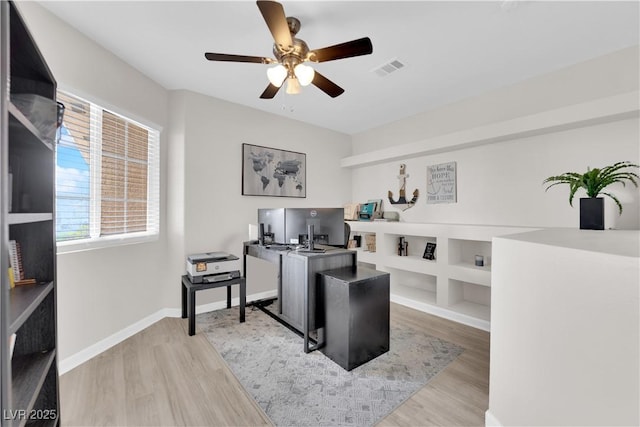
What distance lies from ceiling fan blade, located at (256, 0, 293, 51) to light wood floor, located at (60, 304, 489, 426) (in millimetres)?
2408

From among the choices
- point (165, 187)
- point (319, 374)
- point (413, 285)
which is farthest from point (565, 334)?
point (165, 187)

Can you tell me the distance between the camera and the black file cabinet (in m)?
2.10

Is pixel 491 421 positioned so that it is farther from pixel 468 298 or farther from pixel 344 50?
pixel 344 50

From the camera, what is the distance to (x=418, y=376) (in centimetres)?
202

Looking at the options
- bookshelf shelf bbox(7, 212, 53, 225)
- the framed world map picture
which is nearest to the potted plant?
the framed world map picture

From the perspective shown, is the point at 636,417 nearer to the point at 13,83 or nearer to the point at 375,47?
the point at 375,47

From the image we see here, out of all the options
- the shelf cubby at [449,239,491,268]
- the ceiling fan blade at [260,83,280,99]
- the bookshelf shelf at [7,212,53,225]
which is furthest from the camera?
the shelf cubby at [449,239,491,268]

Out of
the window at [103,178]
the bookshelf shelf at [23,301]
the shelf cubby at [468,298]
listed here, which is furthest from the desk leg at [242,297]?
the shelf cubby at [468,298]

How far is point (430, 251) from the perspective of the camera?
3.58 meters

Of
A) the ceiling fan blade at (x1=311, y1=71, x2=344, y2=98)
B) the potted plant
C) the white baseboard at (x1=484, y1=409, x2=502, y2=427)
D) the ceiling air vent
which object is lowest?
the white baseboard at (x1=484, y1=409, x2=502, y2=427)

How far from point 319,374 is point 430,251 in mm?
2281

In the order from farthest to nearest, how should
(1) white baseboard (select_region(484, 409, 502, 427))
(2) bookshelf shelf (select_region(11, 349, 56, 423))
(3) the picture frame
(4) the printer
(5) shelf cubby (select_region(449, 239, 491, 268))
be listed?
(3) the picture frame → (5) shelf cubby (select_region(449, 239, 491, 268)) → (4) the printer → (1) white baseboard (select_region(484, 409, 502, 427)) → (2) bookshelf shelf (select_region(11, 349, 56, 423))

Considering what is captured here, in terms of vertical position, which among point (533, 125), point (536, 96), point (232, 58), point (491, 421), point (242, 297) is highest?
point (536, 96)

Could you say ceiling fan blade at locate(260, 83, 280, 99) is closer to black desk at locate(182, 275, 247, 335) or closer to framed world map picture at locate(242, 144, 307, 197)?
framed world map picture at locate(242, 144, 307, 197)
